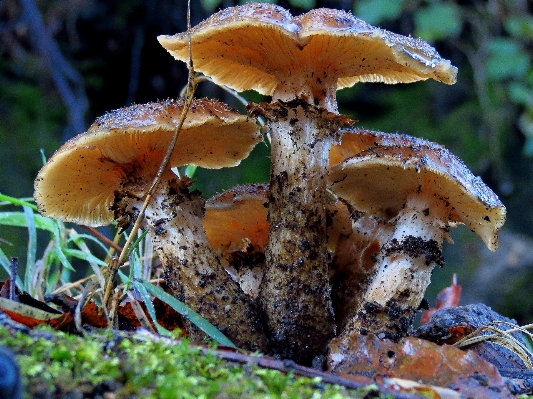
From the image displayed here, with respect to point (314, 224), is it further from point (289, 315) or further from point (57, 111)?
point (57, 111)

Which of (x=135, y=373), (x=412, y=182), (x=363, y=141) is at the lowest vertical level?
(x=135, y=373)

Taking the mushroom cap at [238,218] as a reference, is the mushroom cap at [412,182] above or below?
above

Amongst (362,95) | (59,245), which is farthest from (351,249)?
(362,95)

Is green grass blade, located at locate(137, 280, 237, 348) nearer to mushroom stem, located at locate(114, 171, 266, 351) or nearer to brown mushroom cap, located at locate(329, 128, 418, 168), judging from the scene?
mushroom stem, located at locate(114, 171, 266, 351)

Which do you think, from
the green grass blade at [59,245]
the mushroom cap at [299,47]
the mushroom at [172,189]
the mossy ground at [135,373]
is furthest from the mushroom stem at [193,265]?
the mossy ground at [135,373]

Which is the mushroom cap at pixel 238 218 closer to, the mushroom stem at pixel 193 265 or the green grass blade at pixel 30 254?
the mushroom stem at pixel 193 265

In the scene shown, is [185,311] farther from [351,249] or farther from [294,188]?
[351,249]

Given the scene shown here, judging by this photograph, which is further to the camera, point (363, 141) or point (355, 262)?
point (355, 262)
